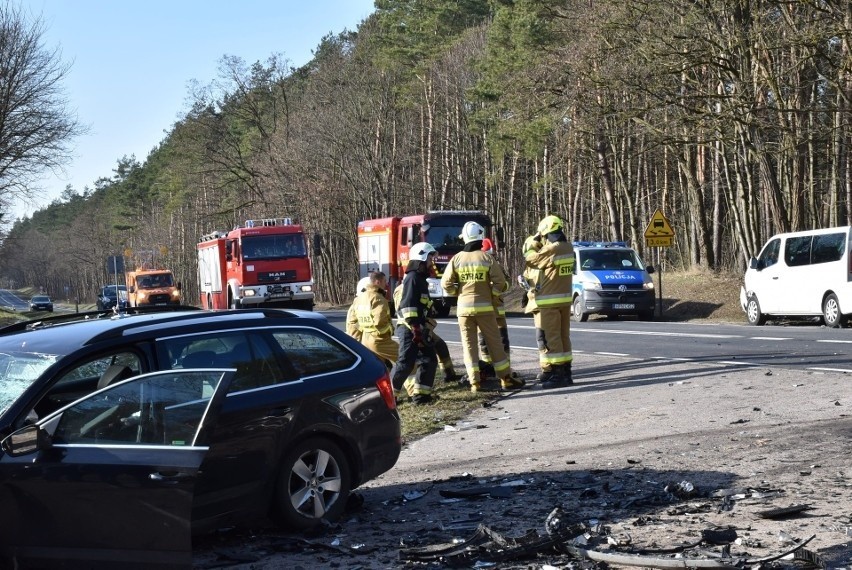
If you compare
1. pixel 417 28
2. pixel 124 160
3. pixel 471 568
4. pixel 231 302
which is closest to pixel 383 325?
pixel 471 568

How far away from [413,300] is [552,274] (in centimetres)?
163

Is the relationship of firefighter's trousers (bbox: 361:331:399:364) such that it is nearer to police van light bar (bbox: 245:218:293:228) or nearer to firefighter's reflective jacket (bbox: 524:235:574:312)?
firefighter's reflective jacket (bbox: 524:235:574:312)

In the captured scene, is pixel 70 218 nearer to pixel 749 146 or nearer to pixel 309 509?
pixel 749 146

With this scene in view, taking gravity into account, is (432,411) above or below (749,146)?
below

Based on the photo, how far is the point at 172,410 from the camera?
511 cm

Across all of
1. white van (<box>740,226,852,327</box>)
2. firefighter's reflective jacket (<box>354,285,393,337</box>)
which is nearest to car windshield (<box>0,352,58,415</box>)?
firefighter's reflective jacket (<box>354,285,393,337</box>)

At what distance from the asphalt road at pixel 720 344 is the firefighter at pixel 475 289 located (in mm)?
3244

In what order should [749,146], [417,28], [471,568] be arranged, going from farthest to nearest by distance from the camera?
1. [417,28]
2. [749,146]
3. [471,568]

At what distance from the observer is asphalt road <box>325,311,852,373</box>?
14664mm

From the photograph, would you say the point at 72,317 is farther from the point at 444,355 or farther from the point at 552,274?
the point at 444,355

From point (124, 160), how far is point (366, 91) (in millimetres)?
Result: 74759

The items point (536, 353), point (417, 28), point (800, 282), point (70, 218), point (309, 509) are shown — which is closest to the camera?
point (309, 509)

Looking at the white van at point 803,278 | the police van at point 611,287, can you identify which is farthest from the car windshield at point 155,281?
the white van at point 803,278

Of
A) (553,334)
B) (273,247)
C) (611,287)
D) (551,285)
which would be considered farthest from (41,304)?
(551,285)
